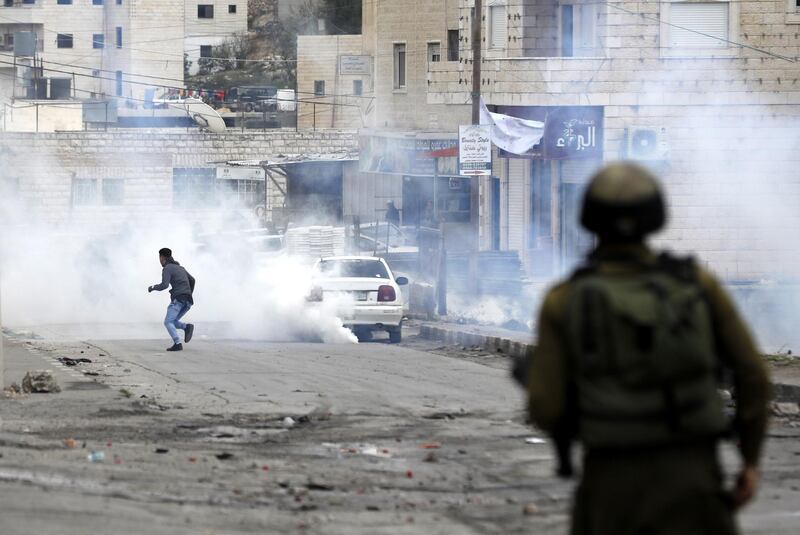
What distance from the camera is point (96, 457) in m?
10.2

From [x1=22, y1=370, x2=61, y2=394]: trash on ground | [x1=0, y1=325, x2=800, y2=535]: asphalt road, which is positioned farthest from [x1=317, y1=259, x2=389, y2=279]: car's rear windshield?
[x1=22, y1=370, x2=61, y2=394]: trash on ground

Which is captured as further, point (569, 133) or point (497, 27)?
point (497, 27)

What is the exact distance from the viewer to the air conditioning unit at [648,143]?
31203mm

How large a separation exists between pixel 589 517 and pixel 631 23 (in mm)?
27625

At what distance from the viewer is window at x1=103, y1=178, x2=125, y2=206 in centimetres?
5116

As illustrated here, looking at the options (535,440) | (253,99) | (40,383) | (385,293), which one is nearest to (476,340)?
(385,293)

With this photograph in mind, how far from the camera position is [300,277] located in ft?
79.8

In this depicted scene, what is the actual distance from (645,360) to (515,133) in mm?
27652

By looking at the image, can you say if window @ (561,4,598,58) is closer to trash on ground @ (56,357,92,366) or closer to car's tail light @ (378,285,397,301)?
car's tail light @ (378,285,397,301)

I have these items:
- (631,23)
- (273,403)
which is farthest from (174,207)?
(273,403)

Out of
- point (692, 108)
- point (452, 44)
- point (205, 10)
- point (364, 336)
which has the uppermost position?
point (205, 10)

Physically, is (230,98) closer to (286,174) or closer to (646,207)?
(286,174)

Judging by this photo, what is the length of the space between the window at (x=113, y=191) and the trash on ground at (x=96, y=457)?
41.4 metres

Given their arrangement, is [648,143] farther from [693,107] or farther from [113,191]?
[113,191]
